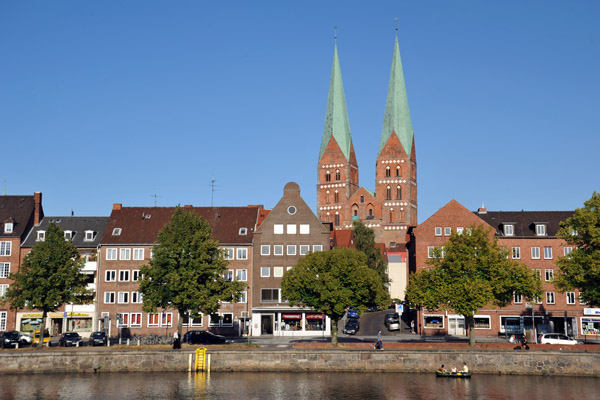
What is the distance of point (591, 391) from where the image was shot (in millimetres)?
54312

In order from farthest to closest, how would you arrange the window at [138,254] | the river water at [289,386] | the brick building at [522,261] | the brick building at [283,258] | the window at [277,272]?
the window at [138,254] < the window at [277,272] < the brick building at [283,258] < the brick building at [522,261] < the river water at [289,386]

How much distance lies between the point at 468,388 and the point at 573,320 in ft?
138

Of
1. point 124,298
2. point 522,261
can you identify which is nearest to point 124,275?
point 124,298

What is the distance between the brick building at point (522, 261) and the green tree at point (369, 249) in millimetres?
46574

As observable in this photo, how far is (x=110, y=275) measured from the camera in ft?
315

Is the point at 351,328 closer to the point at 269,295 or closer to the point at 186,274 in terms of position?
the point at 269,295

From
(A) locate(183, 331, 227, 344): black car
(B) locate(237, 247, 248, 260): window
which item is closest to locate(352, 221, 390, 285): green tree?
(B) locate(237, 247, 248, 260): window

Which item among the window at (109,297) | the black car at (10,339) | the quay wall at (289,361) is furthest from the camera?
the window at (109,297)

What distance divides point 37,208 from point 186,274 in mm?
37097

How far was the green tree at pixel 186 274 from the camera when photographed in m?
73.6

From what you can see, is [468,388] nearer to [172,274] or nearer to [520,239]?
[172,274]

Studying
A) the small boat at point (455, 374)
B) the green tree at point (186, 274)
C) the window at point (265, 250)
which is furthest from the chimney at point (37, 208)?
the small boat at point (455, 374)

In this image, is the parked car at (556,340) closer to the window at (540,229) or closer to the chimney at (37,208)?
the window at (540,229)

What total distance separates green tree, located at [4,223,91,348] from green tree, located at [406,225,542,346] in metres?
35.1
